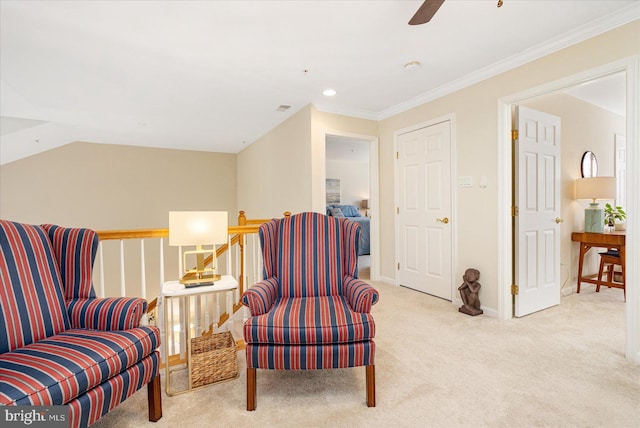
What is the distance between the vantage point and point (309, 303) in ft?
6.20

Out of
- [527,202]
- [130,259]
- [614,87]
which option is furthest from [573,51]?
[130,259]

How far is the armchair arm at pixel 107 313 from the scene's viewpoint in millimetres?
1497

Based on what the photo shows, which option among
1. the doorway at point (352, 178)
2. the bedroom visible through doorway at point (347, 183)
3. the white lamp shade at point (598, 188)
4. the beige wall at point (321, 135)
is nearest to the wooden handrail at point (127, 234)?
the beige wall at point (321, 135)

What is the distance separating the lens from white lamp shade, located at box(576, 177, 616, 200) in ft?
11.3

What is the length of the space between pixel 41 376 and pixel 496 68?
147 inches

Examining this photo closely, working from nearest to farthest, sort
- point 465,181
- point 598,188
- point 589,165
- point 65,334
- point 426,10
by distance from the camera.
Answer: point 65,334
point 426,10
point 465,181
point 598,188
point 589,165

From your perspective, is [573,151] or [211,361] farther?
[573,151]

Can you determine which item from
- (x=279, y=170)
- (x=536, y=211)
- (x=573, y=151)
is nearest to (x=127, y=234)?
(x=279, y=170)

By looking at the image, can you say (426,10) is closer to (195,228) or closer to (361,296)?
(361,296)

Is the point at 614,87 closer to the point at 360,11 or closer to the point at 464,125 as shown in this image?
the point at 464,125

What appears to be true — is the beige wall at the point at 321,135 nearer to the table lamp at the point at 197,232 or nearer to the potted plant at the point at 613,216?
the table lamp at the point at 197,232

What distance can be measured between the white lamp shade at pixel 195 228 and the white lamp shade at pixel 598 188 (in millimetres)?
4082

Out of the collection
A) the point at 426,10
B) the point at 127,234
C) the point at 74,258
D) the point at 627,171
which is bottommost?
the point at 74,258

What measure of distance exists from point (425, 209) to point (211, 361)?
284 centimetres
